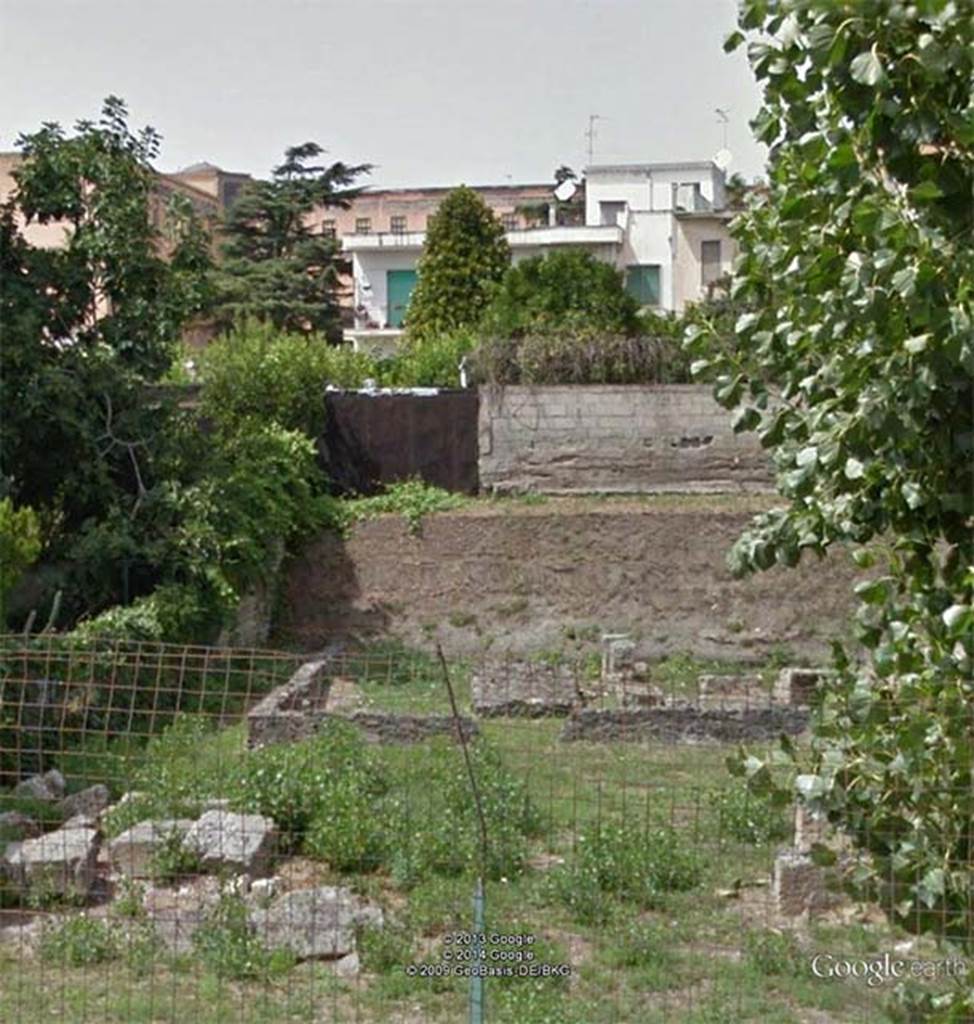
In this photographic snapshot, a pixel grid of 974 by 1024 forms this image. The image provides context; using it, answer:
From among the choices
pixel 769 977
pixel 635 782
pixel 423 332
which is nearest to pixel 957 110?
pixel 769 977

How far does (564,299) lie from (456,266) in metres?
13.2

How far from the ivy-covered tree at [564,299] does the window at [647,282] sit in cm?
1778

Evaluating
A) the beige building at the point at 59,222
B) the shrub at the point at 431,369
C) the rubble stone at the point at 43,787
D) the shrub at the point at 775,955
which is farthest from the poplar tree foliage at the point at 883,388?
the shrub at the point at 431,369

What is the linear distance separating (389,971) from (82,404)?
8944mm

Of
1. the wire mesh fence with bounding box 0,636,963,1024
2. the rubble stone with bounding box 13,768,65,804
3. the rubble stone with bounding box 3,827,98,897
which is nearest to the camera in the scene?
the wire mesh fence with bounding box 0,636,963,1024

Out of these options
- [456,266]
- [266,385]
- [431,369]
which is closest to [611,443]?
[266,385]

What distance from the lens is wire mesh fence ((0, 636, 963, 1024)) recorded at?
607 cm

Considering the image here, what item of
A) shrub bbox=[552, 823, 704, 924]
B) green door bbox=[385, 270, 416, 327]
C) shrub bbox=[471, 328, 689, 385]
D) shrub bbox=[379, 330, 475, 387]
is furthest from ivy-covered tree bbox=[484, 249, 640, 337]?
green door bbox=[385, 270, 416, 327]

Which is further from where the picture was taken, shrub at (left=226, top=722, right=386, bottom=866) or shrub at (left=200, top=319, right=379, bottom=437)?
shrub at (left=200, top=319, right=379, bottom=437)

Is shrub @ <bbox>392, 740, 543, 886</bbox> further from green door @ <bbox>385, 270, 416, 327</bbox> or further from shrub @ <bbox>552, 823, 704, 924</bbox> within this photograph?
green door @ <bbox>385, 270, 416, 327</bbox>

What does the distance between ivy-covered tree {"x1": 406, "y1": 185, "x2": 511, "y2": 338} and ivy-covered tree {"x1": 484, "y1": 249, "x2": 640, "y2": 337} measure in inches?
447

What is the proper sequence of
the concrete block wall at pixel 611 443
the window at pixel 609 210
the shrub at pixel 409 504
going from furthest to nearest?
the window at pixel 609 210
the concrete block wall at pixel 611 443
the shrub at pixel 409 504

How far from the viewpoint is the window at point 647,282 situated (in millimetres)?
38188

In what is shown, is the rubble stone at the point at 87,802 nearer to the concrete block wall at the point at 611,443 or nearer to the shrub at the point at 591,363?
the concrete block wall at the point at 611,443
